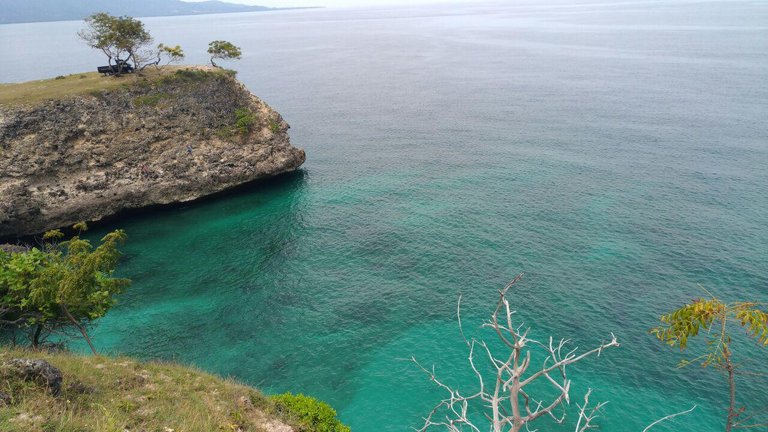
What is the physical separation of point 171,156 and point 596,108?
84143mm

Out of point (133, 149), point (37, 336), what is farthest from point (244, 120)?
point (37, 336)

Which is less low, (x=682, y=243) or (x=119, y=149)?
(x=119, y=149)

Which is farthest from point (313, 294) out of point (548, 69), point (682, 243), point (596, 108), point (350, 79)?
point (548, 69)

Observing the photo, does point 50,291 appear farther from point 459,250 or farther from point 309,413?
point 459,250

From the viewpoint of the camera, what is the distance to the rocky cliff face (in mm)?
56594

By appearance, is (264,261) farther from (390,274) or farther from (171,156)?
(171,156)

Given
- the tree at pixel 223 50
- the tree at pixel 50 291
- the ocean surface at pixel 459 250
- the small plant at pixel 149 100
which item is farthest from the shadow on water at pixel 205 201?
the tree at pixel 50 291

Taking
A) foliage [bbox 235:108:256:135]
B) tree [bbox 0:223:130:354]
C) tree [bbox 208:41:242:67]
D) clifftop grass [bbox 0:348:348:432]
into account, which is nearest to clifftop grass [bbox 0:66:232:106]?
tree [bbox 208:41:242:67]

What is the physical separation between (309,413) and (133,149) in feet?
170

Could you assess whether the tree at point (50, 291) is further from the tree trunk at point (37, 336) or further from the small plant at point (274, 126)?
the small plant at point (274, 126)

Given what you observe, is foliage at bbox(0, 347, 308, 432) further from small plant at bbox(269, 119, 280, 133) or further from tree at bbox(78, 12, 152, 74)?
tree at bbox(78, 12, 152, 74)

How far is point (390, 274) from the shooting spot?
48.9 meters

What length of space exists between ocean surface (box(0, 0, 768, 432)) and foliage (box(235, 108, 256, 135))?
8.83 m

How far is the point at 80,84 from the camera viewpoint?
218ft
